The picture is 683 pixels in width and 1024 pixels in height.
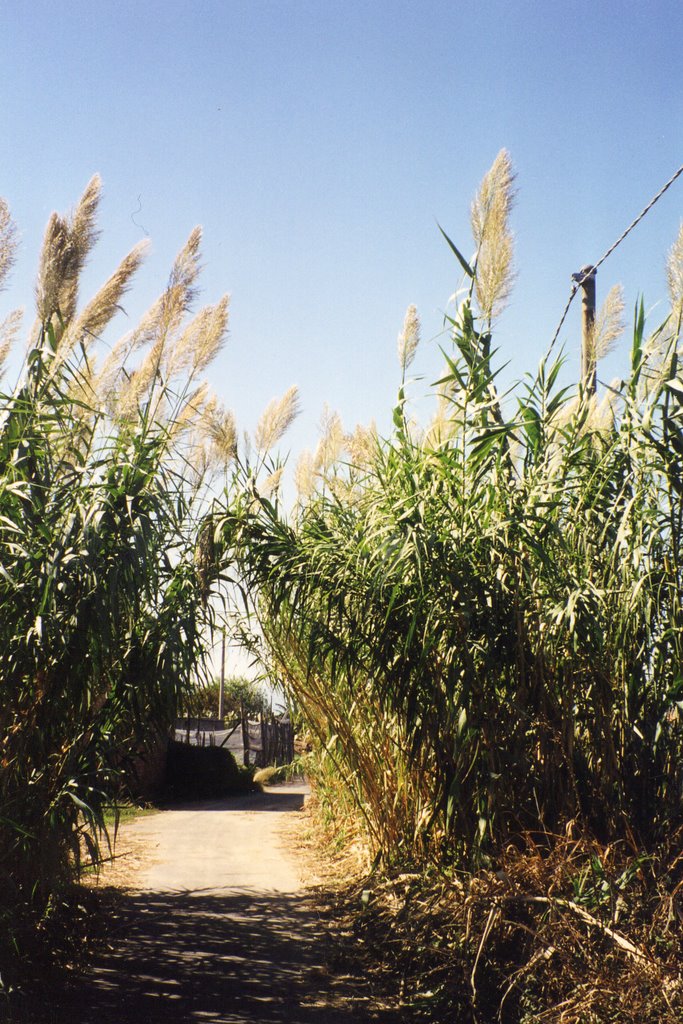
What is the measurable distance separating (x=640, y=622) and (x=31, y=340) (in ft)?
10.2

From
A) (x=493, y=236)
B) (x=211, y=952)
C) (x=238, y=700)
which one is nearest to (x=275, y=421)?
(x=493, y=236)

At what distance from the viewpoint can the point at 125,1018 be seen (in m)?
3.53

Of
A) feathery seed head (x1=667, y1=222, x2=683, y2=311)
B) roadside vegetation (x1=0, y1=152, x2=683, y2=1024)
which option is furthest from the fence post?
feathery seed head (x1=667, y1=222, x2=683, y2=311)

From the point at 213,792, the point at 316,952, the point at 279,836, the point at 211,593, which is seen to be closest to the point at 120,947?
the point at 316,952

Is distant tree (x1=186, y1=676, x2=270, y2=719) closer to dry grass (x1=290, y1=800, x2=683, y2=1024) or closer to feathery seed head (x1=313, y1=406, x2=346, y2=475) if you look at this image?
feathery seed head (x1=313, y1=406, x2=346, y2=475)

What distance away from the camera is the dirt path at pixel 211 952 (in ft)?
12.0

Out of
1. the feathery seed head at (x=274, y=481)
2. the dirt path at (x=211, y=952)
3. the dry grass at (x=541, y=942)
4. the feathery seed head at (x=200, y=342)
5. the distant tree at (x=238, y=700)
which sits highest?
the feathery seed head at (x=200, y=342)

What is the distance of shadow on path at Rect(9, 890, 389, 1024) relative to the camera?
11.8ft

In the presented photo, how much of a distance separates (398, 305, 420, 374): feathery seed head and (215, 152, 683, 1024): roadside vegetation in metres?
0.69

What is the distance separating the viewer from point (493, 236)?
15.7ft

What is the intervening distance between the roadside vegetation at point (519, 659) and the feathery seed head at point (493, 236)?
0.5 inches

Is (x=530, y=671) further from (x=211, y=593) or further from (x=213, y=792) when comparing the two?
(x=213, y=792)

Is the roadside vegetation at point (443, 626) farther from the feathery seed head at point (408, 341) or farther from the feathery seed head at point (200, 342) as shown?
the feathery seed head at point (408, 341)

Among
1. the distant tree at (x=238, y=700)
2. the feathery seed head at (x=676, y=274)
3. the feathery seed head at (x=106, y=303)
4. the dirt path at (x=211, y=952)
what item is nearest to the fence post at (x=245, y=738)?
the distant tree at (x=238, y=700)
